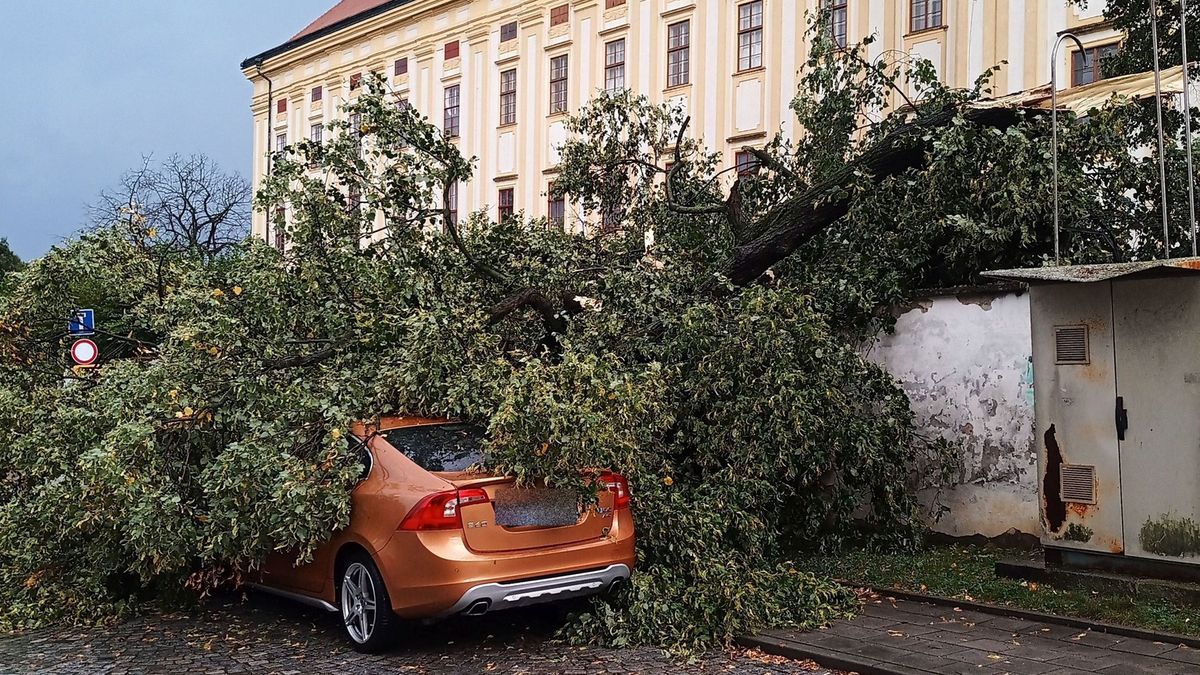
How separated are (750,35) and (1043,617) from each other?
76.3 ft

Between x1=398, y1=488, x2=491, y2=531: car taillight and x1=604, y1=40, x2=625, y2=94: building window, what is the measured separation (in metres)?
26.3

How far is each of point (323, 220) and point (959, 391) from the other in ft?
17.9

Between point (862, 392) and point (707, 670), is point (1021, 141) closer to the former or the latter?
point (862, 392)

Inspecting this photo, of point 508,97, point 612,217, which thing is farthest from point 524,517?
point 508,97

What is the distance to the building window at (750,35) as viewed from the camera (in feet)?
95.3

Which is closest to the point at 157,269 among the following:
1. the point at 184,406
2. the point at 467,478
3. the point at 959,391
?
the point at 184,406

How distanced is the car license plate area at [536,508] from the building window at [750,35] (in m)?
22.8

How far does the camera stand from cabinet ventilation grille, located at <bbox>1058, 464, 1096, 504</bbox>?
27.2 feet

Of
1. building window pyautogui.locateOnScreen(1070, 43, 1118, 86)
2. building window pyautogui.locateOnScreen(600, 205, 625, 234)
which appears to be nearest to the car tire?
building window pyautogui.locateOnScreen(600, 205, 625, 234)

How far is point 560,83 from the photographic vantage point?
34469 mm

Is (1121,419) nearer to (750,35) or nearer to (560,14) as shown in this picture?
(750,35)

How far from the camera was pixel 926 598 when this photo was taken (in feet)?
27.9

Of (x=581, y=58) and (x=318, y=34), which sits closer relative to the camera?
(x=581, y=58)

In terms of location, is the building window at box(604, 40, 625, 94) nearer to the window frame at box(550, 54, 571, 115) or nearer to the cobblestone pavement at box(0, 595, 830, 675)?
the window frame at box(550, 54, 571, 115)
